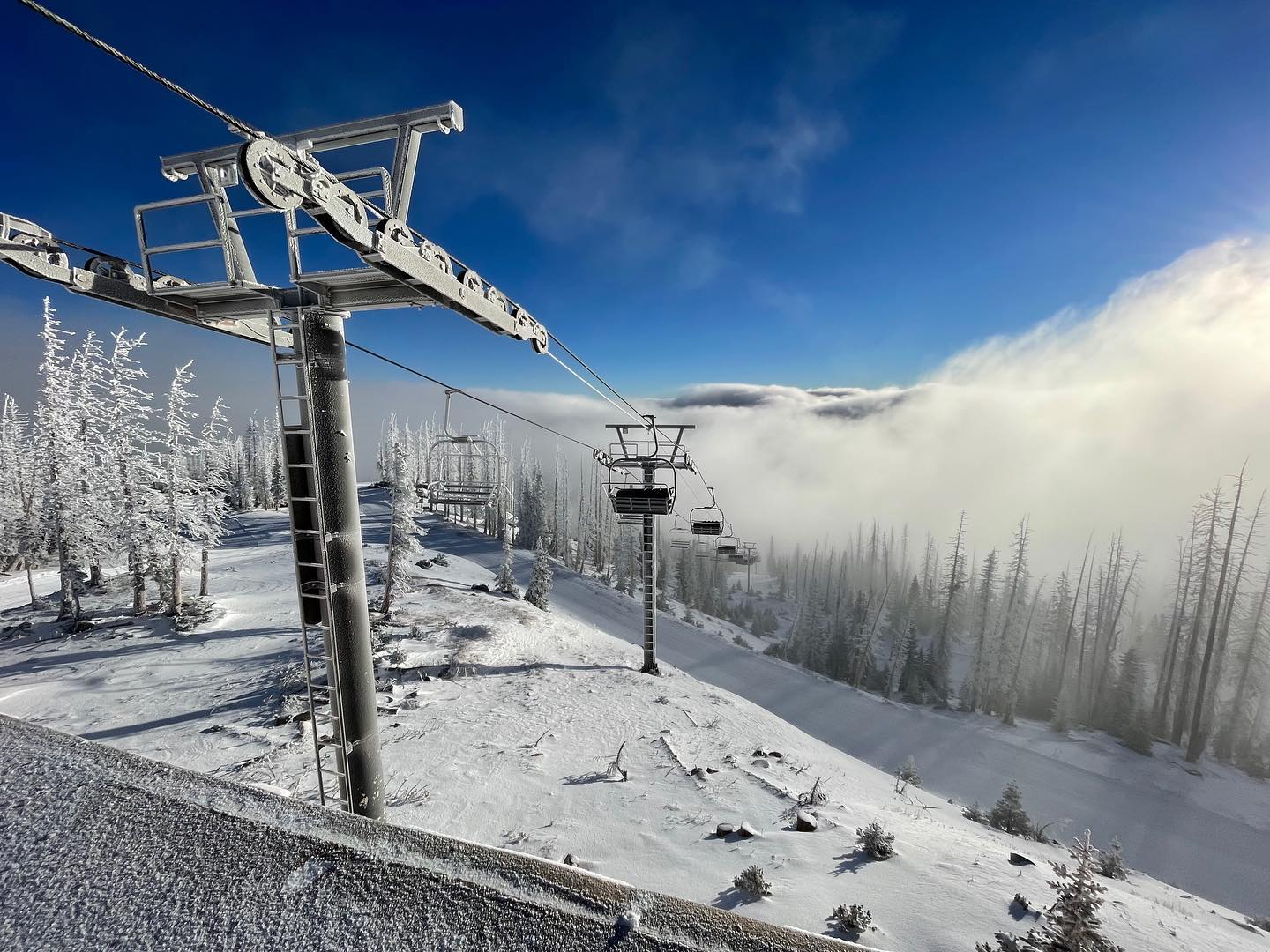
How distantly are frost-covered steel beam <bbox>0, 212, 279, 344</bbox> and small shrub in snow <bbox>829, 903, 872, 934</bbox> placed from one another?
29.4 feet

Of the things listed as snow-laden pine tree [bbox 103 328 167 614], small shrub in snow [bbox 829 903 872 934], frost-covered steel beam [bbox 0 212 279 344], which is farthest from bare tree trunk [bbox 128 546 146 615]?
small shrub in snow [bbox 829 903 872 934]

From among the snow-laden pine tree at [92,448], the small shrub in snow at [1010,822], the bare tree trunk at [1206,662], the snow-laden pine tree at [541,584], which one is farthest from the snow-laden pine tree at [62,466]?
the bare tree trunk at [1206,662]

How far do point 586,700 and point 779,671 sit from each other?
2317cm

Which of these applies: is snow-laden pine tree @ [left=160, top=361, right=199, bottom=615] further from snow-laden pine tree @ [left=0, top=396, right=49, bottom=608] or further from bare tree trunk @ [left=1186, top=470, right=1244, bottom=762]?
bare tree trunk @ [left=1186, top=470, right=1244, bottom=762]

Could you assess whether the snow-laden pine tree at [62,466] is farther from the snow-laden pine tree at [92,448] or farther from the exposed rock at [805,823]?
the exposed rock at [805,823]

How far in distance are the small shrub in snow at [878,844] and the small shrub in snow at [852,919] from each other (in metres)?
1.59

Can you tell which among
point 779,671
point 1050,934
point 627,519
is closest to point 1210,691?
point 779,671

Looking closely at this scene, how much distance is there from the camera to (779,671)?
34281 millimetres

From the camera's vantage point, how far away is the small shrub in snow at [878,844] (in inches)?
273

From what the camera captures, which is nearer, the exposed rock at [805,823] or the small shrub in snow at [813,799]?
the exposed rock at [805,823]

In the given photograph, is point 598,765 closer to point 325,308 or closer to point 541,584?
point 325,308

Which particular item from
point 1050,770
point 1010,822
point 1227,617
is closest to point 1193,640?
point 1227,617

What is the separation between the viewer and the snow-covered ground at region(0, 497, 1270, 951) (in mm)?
6406

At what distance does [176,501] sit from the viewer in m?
24.7
